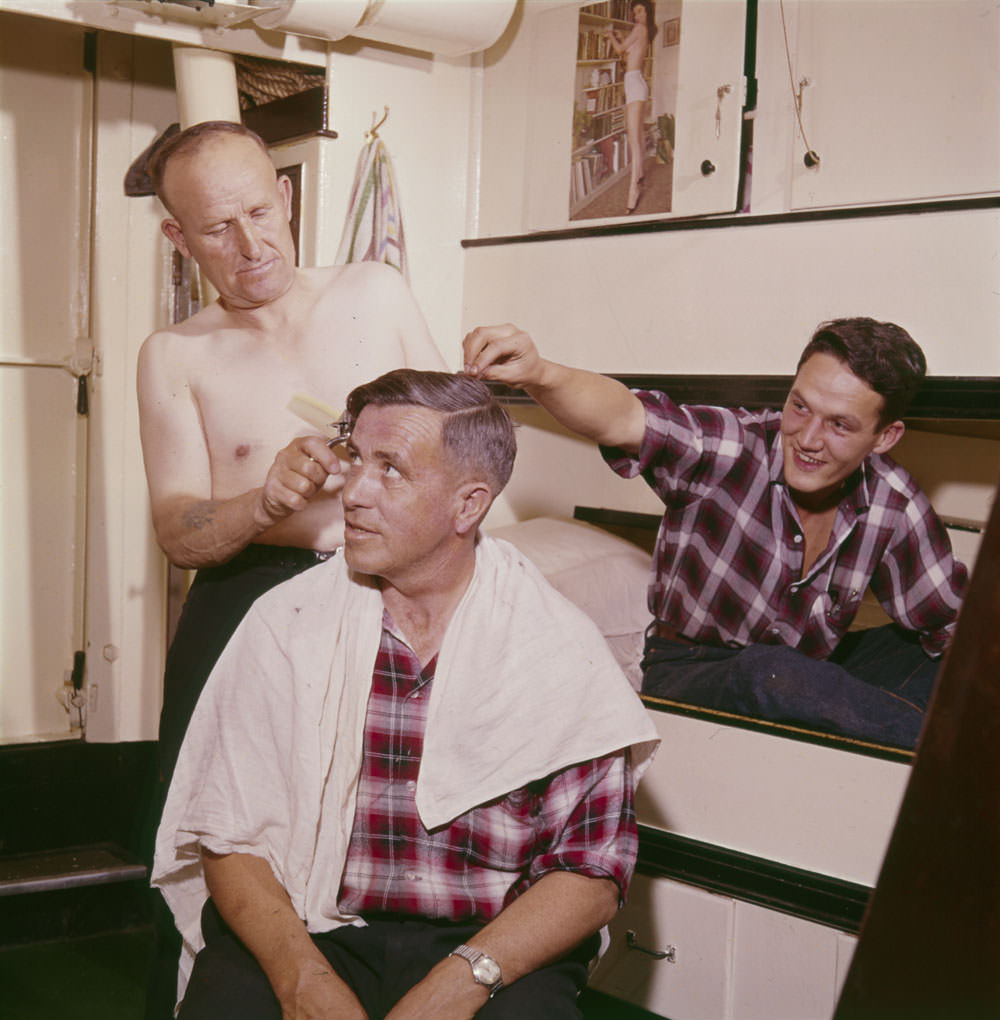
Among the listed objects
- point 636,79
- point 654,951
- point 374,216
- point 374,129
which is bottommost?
point 654,951

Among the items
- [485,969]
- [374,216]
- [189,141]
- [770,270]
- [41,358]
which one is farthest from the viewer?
[41,358]

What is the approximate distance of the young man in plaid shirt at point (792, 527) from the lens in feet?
7.91

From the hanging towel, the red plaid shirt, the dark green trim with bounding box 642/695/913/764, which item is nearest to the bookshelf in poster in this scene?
the hanging towel

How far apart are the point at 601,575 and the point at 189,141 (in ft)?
4.53

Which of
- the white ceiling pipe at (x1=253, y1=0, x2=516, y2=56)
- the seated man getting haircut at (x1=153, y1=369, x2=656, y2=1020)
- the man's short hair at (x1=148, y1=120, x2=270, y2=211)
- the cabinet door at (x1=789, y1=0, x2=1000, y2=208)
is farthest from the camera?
the white ceiling pipe at (x1=253, y1=0, x2=516, y2=56)

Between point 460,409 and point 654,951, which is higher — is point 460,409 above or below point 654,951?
above

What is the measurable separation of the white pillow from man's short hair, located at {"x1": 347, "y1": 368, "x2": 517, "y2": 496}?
37.7 inches

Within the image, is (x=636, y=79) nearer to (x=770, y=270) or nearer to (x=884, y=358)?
(x=770, y=270)

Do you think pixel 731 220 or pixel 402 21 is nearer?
pixel 731 220

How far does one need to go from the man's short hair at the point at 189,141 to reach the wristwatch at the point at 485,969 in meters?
1.43

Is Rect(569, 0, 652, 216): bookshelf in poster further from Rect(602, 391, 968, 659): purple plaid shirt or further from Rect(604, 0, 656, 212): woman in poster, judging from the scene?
Rect(602, 391, 968, 659): purple plaid shirt

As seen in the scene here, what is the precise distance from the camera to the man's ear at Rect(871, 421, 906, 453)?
2.46m

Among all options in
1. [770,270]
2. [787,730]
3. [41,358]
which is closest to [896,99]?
[770,270]

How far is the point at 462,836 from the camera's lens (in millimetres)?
1751
